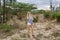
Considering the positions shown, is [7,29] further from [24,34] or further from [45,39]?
[45,39]

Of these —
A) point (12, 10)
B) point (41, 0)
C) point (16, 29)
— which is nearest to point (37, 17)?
point (12, 10)

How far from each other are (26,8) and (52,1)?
268 inches

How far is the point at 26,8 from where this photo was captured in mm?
18984

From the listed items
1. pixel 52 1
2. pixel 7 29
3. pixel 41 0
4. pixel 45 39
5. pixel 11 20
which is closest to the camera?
pixel 45 39

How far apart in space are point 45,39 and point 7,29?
261cm

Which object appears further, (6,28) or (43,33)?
(6,28)

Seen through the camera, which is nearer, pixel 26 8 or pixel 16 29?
pixel 16 29

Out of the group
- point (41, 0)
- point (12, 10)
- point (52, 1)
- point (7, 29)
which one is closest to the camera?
point (7, 29)

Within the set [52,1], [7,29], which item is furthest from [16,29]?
[52,1]

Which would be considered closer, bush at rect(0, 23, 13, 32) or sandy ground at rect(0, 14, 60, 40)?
sandy ground at rect(0, 14, 60, 40)

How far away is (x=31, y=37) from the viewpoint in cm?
1283

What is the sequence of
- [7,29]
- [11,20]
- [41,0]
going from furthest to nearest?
[41,0]
[11,20]
[7,29]

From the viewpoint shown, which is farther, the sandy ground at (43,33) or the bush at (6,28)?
the bush at (6,28)

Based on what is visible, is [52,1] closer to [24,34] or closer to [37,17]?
[37,17]
